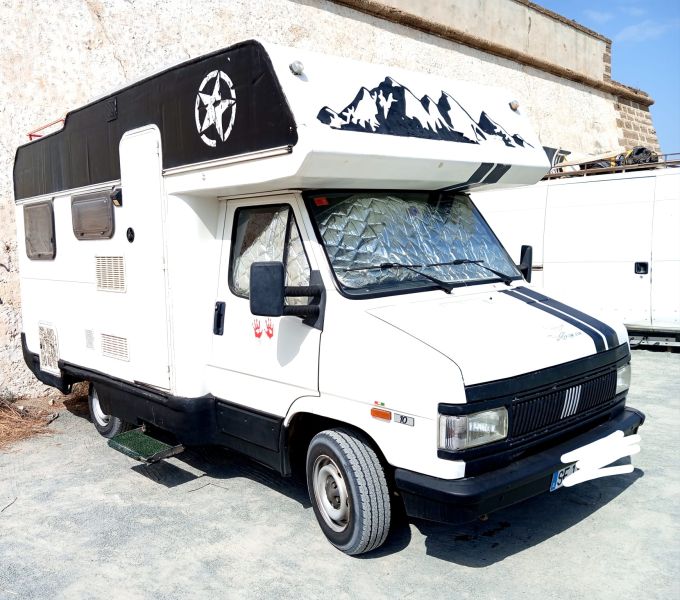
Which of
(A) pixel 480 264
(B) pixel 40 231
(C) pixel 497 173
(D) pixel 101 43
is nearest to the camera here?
(A) pixel 480 264

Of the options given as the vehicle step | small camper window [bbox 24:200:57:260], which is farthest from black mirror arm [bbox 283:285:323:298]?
small camper window [bbox 24:200:57:260]

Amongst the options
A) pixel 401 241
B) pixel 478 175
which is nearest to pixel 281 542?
pixel 401 241

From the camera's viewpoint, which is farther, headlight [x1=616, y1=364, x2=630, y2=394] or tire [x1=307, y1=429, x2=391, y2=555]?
headlight [x1=616, y1=364, x2=630, y2=394]

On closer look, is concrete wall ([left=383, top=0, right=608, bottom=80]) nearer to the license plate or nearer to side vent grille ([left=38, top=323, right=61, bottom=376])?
side vent grille ([left=38, top=323, right=61, bottom=376])

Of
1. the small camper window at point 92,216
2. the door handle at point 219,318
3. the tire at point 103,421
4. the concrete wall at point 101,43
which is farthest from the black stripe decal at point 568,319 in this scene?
the tire at point 103,421

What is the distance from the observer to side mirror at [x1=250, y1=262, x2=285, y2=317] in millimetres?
3869

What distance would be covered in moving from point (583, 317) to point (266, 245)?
2.10 metres

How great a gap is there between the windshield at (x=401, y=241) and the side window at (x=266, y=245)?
211mm

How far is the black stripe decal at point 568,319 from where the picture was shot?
424 centimetres

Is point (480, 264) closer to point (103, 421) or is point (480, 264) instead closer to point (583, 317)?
point (583, 317)

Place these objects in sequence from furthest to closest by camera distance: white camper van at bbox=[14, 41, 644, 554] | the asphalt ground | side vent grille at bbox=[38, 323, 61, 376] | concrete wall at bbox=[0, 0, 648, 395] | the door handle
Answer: concrete wall at bbox=[0, 0, 648, 395] → side vent grille at bbox=[38, 323, 61, 376] → the door handle → the asphalt ground → white camper van at bbox=[14, 41, 644, 554]

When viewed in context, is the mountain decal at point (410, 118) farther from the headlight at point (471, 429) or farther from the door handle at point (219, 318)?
the headlight at point (471, 429)

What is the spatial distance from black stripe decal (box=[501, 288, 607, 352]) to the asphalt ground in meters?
1.15

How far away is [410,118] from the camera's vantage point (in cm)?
448
